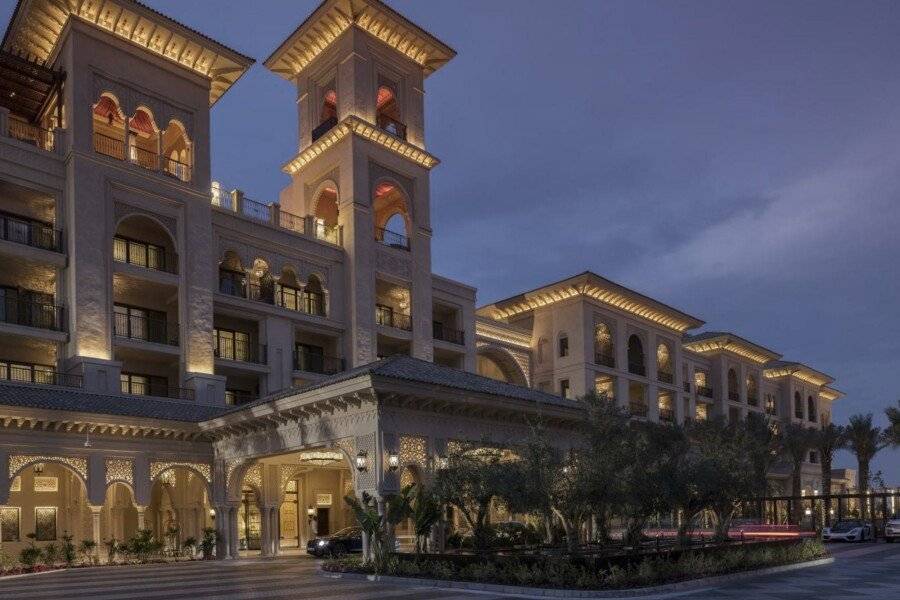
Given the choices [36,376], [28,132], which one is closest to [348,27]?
[28,132]

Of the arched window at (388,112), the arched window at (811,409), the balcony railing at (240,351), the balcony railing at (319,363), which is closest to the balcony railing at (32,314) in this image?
the balcony railing at (240,351)

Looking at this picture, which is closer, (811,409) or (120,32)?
(120,32)

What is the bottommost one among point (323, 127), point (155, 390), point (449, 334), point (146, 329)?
point (155, 390)

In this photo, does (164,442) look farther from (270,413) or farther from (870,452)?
(870,452)

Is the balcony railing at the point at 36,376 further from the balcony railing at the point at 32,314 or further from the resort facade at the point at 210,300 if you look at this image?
the balcony railing at the point at 32,314

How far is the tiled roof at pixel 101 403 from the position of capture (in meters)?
25.9

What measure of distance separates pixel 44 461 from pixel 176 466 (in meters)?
4.43

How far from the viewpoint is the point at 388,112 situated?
4688 cm

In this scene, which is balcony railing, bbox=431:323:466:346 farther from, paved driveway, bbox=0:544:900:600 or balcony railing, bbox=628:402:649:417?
paved driveway, bbox=0:544:900:600

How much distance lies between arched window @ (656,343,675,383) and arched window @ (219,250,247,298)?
3252cm

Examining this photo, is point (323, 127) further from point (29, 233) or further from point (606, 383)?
point (606, 383)

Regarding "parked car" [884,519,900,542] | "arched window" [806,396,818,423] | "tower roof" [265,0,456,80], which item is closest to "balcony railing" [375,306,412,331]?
"tower roof" [265,0,456,80]

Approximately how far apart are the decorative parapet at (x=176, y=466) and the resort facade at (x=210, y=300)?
101 mm

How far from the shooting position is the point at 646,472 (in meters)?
20.1
